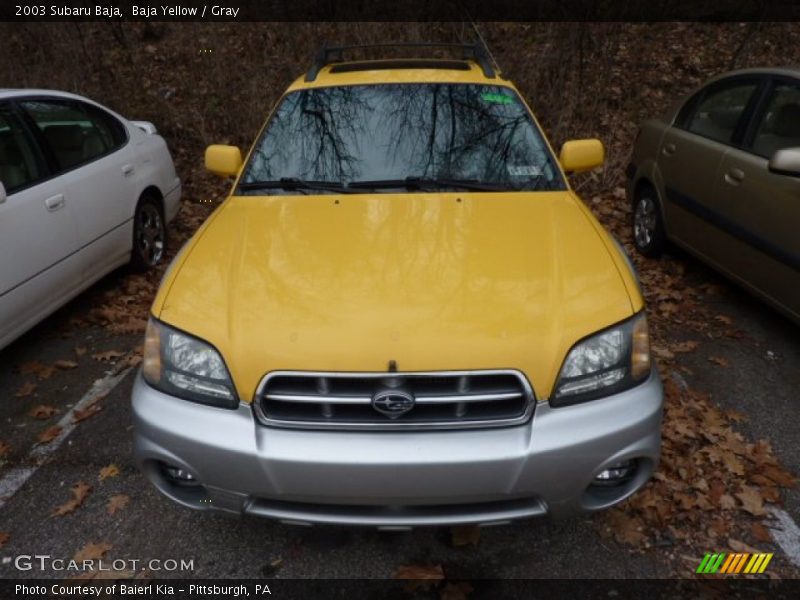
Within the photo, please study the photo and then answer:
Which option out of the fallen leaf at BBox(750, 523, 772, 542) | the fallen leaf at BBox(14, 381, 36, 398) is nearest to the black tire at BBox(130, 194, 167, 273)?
the fallen leaf at BBox(14, 381, 36, 398)

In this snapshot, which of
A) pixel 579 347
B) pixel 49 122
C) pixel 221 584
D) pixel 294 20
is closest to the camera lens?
pixel 579 347

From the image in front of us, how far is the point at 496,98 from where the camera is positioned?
136 inches

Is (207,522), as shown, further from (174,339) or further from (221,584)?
(174,339)

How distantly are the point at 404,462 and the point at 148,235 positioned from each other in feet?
13.6

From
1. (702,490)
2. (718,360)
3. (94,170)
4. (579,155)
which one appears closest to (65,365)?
(94,170)

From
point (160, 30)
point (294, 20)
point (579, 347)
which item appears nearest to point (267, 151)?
point (579, 347)

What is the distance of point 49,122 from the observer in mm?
4297

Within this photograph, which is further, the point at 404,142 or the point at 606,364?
the point at 404,142

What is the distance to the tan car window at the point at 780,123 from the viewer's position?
3.94 m

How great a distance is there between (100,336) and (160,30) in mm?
8098

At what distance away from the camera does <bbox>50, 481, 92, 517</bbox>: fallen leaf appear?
9.19 ft

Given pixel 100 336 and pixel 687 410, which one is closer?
pixel 687 410

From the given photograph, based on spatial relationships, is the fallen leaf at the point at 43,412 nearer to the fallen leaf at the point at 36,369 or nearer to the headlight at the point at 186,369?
the fallen leaf at the point at 36,369

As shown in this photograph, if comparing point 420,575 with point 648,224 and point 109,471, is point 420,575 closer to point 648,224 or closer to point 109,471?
point 109,471
